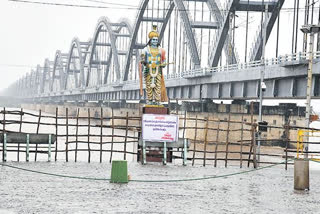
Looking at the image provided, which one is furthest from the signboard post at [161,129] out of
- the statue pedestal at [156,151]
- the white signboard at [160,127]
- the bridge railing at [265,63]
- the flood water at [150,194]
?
the bridge railing at [265,63]

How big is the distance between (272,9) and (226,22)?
6916mm

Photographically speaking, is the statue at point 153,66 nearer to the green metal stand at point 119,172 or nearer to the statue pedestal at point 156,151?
the statue pedestal at point 156,151

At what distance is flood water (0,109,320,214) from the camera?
14.3m

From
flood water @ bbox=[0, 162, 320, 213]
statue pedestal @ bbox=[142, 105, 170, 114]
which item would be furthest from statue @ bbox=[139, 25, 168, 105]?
flood water @ bbox=[0, 162, 320, 213]

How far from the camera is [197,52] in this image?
72750mm

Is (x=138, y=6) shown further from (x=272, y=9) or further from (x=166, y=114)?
(x=166, y=114)

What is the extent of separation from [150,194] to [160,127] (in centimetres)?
911

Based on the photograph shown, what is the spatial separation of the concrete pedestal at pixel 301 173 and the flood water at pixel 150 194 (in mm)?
276

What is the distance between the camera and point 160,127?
84.1 feet

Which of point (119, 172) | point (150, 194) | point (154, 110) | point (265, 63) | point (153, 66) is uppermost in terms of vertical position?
point (265, 63)

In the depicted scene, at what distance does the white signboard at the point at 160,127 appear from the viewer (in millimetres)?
25500

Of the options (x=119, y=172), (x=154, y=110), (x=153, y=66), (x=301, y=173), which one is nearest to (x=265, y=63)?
(x=153, y=66)

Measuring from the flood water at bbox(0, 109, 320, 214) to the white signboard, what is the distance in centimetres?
255

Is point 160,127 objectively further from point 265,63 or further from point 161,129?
point 265,63
